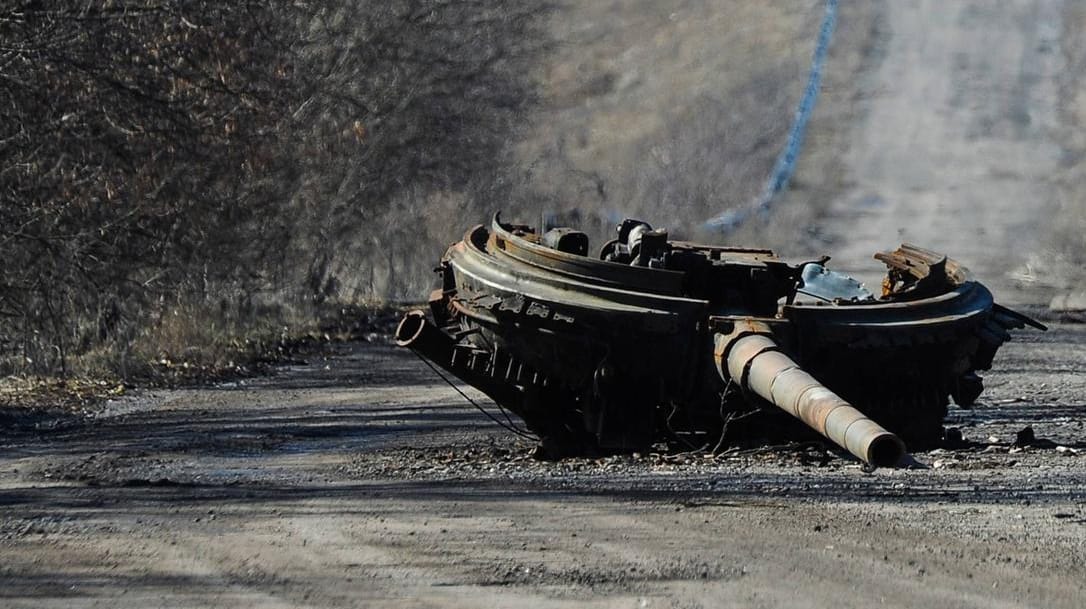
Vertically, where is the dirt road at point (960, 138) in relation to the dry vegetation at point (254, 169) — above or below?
above

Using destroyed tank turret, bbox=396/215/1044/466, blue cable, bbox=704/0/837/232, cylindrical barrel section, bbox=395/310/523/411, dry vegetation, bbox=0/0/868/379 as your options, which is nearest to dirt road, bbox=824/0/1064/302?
blue cable, bbox=704/0/837/232

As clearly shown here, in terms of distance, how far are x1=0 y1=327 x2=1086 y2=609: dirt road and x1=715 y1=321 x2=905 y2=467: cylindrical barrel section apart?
38 centimetres

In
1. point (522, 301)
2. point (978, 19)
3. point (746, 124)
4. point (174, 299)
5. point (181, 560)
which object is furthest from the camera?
point (978, 19)

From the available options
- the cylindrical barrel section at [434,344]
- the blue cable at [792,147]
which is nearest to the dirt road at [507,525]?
the cylindrical barrel section at [434,344]

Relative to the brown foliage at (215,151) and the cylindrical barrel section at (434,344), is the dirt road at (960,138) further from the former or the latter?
the cylindrical barrel section at (434,344)

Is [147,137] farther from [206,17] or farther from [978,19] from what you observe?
[978,19]

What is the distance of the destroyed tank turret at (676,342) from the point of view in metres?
11.7

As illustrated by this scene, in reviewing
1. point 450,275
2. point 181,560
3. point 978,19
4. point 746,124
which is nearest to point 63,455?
point 450,275

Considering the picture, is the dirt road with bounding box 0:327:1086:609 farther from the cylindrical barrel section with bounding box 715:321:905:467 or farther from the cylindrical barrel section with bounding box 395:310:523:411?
the cylindrical barrel section with bounding box 395:310:523:411

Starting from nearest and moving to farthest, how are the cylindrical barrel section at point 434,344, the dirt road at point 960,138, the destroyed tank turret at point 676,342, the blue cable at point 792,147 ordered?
the destroyed tank turret at point 676,342 < the cylindrical barrel section at point 434,344 < the dirt road at point 960,138 < the blue cable at point 792,147

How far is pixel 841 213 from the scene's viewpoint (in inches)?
1559

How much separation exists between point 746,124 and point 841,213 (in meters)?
7.13

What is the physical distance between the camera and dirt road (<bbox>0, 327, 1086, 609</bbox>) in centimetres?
767

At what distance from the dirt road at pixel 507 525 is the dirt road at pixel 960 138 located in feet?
64.9
